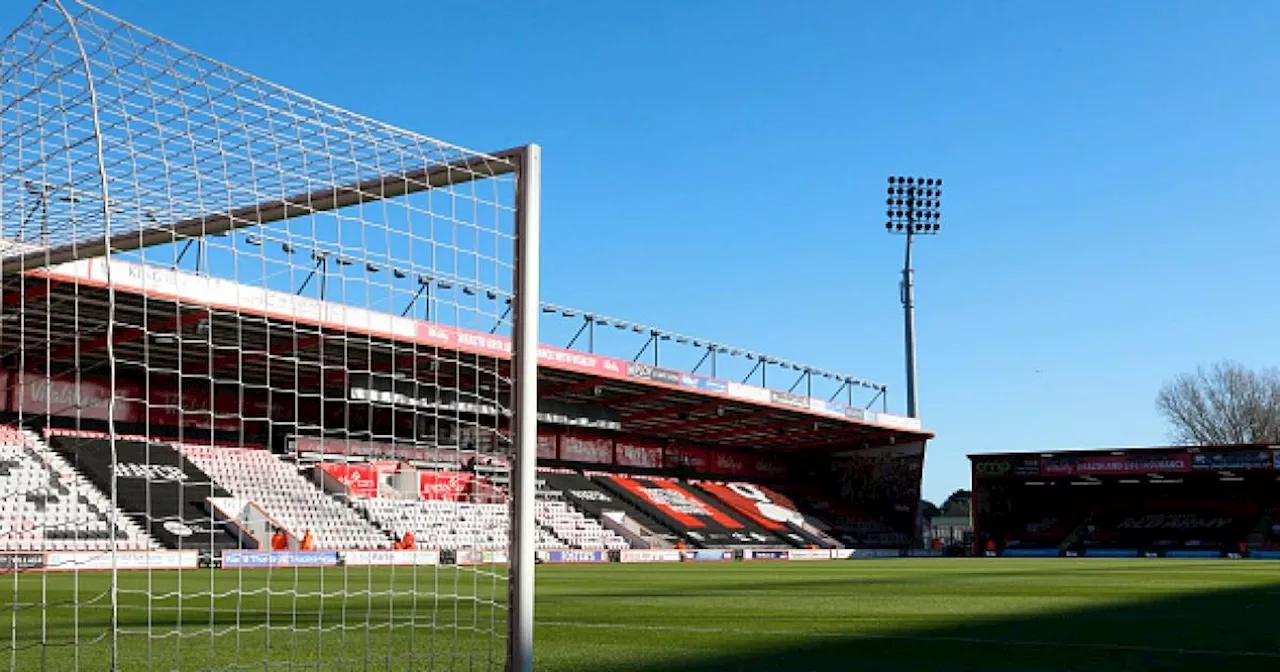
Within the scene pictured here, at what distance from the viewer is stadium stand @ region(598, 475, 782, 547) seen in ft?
143

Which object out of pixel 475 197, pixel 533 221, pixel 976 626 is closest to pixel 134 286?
pixel 475 197

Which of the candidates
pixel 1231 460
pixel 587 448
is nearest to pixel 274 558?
pixel 587 448

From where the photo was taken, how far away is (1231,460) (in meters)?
48.3

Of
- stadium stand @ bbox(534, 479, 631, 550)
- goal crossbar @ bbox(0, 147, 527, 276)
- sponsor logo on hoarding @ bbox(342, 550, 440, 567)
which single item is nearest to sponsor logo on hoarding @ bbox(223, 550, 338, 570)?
sponsor logo on hoarding @ bbox(342, 550, 440, 567)

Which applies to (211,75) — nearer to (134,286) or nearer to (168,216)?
(168,216)

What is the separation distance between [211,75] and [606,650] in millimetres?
4547

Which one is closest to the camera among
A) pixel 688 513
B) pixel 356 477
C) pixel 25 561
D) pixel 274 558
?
pixel 25 561

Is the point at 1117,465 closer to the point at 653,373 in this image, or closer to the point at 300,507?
the point at 653,373

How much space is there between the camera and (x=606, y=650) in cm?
863

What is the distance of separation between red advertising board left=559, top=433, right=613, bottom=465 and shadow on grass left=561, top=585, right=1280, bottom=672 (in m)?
34.9

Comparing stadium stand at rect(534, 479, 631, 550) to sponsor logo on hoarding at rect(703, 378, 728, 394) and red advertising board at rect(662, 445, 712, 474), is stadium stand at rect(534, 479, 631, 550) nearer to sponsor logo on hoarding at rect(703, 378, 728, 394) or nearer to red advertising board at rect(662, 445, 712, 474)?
sponsor logo on hoarding at rect(703, 378, 728, 394)

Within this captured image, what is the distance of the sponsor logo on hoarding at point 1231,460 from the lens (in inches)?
1857

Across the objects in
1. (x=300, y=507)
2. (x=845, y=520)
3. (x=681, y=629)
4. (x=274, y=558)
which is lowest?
(x=845, y=520)

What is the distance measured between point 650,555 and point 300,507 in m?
12.6
